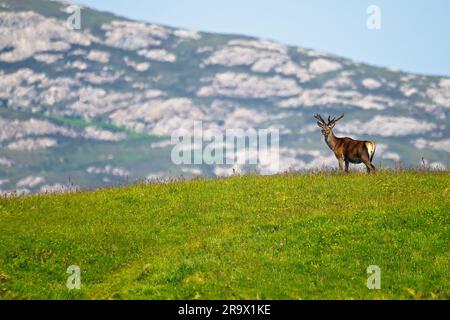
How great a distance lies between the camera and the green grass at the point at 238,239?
21000 millimetres

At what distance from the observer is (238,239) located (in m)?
25.4

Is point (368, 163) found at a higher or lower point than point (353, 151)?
lower

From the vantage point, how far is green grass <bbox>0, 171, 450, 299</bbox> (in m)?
21.0

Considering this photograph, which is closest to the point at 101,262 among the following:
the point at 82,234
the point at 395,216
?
the point at 82,234

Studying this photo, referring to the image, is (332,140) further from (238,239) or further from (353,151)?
(238,239)

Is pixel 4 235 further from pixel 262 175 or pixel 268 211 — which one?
pixel 262 175
